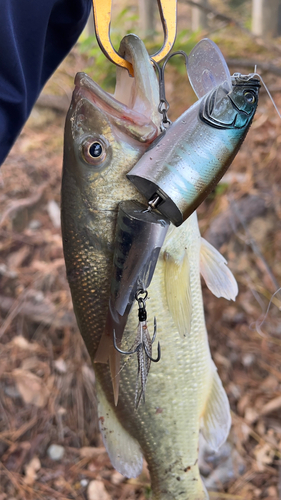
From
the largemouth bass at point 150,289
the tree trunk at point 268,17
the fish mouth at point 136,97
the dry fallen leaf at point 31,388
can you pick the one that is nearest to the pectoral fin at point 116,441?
the largemouth bass at point 150,289

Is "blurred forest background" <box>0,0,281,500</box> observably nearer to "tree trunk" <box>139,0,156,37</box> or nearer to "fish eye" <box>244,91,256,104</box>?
"fish eye" <box>244,91,256,104</box>

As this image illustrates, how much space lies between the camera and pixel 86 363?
325 cm

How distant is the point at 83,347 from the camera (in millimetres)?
3283

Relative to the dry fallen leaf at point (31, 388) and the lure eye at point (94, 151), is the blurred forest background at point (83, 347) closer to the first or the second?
the dry fallen leaf at point (31, 388)

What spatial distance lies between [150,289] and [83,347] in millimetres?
2152

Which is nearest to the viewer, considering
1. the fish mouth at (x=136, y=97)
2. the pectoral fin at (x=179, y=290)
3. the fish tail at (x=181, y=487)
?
the fish mouth at (x=136, y=97)

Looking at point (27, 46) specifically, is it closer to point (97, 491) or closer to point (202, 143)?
point (202, 143)

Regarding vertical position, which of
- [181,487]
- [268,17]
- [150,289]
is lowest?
[181,487]

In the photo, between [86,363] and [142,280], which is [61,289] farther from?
[142,280]

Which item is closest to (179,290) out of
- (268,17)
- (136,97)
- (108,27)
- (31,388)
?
(136,97)

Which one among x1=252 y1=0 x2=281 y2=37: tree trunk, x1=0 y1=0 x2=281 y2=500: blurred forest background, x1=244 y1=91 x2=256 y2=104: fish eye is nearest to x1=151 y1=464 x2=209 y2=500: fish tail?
x1=0 y1=0 x2=281 y2=500: blurred forest background

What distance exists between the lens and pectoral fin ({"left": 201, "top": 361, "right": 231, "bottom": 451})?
1633 millimetres

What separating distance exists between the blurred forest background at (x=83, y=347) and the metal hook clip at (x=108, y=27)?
5.66 ft

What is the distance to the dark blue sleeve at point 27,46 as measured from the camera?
1.18m
